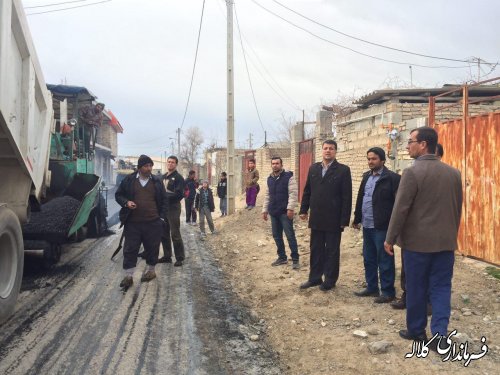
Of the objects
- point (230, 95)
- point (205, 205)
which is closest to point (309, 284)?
point (205, 205)

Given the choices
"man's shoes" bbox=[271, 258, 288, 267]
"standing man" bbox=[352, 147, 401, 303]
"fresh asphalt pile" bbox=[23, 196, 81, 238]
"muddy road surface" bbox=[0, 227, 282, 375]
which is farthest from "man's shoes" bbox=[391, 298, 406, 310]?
"fresh asphalt pile" bbox=[23, 196, 81, 238]

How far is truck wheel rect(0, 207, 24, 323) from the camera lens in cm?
437

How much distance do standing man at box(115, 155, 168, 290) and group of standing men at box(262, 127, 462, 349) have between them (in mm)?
1763

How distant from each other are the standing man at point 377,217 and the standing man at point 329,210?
21 centimetres

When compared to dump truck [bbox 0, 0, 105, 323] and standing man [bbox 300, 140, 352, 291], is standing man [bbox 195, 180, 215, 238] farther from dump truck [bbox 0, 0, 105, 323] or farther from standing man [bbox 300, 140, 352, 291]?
standing man [bbox 300, 140, 352, 291]

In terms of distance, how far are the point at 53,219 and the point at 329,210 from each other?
4254 mm

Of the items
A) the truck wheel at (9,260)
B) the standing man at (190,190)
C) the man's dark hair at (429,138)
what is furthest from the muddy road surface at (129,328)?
the standing man at (190,190)

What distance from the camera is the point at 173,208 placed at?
750 cm

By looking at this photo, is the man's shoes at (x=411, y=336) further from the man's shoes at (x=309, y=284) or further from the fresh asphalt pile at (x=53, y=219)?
the fresh asphalt pile at (x=53, y=219)

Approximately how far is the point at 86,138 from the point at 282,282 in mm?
6575

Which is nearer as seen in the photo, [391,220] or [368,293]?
[391,220]

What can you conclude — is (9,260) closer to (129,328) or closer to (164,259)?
(129,328)

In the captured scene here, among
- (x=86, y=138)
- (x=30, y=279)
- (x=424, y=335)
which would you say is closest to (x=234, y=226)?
(x=86, y=138)

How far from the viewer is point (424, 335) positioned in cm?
369
